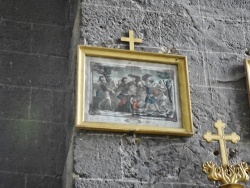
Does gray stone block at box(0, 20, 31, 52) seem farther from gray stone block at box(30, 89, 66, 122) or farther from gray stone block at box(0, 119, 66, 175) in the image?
gray stone block at box(0, 119, 66, 175)

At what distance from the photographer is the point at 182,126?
4.08 meters

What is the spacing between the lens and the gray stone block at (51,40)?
4891mm

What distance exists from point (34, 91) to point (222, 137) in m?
1.61

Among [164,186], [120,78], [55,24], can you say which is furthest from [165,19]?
[164,186]

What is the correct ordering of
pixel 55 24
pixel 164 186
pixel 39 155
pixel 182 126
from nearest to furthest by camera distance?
pixel 164 186, pixel 182 126, pixel 39 155, pixel 55 24

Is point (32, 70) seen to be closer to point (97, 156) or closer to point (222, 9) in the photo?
point (97, 156)

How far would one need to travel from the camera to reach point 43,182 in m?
4.30

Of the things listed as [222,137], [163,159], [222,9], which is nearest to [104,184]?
[163,159]

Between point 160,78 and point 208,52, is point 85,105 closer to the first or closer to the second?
point 160,78

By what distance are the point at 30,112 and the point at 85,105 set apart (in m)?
0.73

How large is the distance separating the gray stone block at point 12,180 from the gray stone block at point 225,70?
61.4 inches

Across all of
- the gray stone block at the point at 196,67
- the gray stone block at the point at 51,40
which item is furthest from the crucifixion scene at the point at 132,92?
the gray stone block at the point at 51,40

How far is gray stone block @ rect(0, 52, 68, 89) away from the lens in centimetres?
468

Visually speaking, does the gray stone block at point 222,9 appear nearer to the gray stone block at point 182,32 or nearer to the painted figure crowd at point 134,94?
the gray stone block at point 182,32
